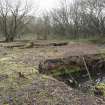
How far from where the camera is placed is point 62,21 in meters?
34.6

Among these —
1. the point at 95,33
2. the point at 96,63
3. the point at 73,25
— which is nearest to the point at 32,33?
the point at 73,25

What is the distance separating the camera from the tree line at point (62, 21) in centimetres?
2756

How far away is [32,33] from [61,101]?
105 feet

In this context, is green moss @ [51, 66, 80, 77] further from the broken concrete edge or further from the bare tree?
the bare tree

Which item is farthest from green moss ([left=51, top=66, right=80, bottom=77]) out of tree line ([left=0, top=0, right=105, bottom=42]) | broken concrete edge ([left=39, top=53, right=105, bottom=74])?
tree line ([left=0, top=0, right=105, bottom=42])


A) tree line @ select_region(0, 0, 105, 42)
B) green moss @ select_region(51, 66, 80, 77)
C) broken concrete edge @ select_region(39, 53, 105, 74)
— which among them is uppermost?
tree line @ select_region(0, 0, 105, 42)

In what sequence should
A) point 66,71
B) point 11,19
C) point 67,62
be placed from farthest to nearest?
point 11,19 → point 67,62 → point 66,71

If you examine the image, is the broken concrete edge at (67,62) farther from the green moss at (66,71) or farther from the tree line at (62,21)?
the tree line at (62,21)

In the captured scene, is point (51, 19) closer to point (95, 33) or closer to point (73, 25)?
point (73, 25)

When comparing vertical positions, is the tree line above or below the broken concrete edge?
above

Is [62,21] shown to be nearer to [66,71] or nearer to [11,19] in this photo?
[11,19]

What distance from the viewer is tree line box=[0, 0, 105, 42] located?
27.6 m

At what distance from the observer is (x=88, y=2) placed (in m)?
27.3

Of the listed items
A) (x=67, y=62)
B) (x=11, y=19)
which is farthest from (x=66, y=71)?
(x=11, y=19)
